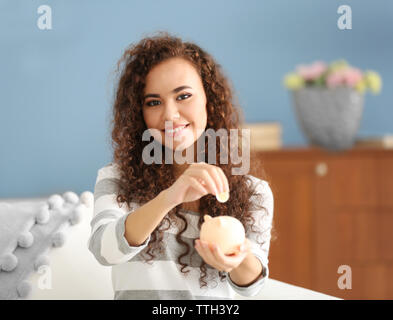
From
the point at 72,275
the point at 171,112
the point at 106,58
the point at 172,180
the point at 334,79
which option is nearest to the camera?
the point at 171,112

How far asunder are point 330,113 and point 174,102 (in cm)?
147

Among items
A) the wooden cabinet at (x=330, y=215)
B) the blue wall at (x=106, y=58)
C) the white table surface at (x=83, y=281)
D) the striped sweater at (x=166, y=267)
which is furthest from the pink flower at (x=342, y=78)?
the striped sweater at (x=166, y=267)

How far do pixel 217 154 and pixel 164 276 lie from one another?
0.25 metres

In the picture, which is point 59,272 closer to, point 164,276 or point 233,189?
point 164,276

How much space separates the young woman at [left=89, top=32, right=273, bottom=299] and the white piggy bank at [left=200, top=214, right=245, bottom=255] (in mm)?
100

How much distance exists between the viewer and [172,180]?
1.09 meters

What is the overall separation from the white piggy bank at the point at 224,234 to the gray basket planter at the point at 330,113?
1562 millimetres

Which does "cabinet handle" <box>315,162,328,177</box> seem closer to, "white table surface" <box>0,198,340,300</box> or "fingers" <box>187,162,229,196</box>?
"white table surface" <box>0,198,340,300</box>

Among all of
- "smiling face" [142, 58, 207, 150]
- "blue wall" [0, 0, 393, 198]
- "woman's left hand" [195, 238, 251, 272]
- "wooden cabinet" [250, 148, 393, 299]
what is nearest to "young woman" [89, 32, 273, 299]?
"smiling face" [142, 58, 207, 150]

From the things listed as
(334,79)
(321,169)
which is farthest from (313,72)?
(321,169)

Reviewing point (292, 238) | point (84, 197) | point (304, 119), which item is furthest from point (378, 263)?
point (84, 197)

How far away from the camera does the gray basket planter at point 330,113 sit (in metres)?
2.35

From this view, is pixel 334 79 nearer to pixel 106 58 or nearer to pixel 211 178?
pixel 106 58

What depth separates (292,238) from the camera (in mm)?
2420
